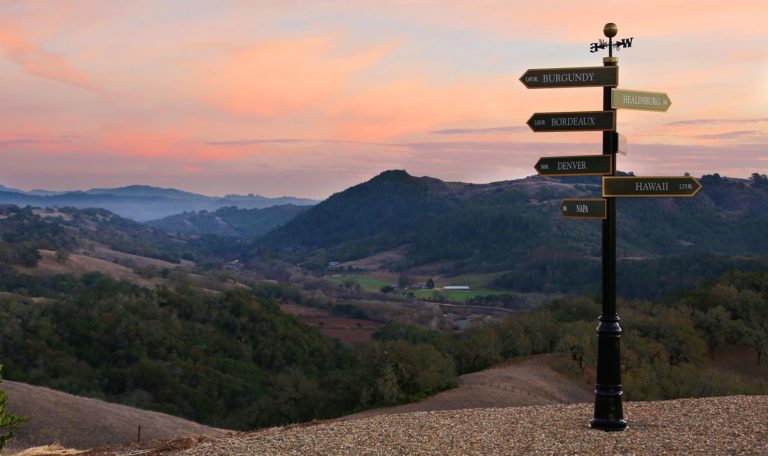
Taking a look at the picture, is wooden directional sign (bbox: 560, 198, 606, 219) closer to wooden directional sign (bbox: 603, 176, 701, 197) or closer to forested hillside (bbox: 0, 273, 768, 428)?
wooden directional sign (bbox: 603, 176, 701, 197)

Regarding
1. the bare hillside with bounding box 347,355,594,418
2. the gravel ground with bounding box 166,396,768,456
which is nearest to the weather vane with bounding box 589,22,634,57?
the gravel ground with bounding box 166,396,768,456

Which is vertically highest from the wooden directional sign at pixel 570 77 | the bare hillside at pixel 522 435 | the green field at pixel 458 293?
the wooden directional sign at pixel 570 77

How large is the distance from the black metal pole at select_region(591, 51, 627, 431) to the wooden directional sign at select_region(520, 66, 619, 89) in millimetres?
229

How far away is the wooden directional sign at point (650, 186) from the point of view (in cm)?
1506

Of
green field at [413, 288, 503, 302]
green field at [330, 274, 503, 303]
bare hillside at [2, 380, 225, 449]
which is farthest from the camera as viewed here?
green field at [330, 274, 503, 303]

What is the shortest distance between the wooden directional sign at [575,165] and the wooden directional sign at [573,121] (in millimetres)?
583

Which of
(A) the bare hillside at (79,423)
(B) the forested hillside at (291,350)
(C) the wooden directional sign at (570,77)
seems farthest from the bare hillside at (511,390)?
(C) the wooden directional sign at (570,77)

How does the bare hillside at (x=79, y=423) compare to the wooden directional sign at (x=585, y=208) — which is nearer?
the wooden directional sign at (x=585, y=208)

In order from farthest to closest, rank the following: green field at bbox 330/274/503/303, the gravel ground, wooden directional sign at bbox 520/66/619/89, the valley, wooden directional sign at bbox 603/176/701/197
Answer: green field at bbox 330/274/503/303
the valley
wooden directional sign at bbox 520/66/619/89
wooden directional sign at bbox 603/176/701/197
the gravel ground

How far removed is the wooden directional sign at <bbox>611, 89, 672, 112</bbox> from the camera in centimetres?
1527

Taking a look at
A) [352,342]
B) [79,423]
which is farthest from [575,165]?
[352,342]

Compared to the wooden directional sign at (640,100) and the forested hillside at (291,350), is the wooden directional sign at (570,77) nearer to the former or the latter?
the wooden directional sign at (640,100)

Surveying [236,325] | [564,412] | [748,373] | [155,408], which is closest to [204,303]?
[236,325]

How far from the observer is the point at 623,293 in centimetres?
12838
